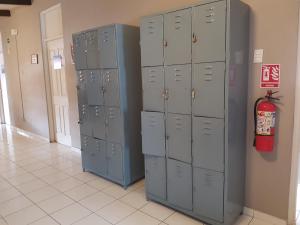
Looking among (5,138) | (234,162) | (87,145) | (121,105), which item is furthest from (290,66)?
(5,138)

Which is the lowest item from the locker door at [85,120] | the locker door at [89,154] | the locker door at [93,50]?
the locker door at [89,154]

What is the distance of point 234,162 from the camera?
226 cm

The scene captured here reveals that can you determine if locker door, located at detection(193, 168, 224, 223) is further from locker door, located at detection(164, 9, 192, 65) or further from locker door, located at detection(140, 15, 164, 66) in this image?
locker door, located at detection(140, 15, 164, 66)

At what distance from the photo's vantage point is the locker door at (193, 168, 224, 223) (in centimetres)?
223

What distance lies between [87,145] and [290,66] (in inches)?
110

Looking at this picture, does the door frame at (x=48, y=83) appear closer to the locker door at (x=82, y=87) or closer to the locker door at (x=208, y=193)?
the locker door at (x=82, y=87)

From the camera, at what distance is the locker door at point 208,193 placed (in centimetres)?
223

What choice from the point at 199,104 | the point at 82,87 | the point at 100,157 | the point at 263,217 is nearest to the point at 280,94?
the point at 199,104

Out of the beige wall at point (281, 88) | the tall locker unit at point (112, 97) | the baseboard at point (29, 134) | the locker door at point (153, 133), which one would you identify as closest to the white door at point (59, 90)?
the baseboard at point (29, 134)

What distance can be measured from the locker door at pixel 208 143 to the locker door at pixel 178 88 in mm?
187

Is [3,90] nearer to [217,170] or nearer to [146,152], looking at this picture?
[146,152]

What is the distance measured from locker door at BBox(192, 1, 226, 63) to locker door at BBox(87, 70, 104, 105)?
57.6 inches

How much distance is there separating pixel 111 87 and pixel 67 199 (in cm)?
149

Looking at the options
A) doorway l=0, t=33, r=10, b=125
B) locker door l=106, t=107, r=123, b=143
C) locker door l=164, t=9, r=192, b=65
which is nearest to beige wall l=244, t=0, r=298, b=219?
locker door l=164, t=9, r=192, b=65
